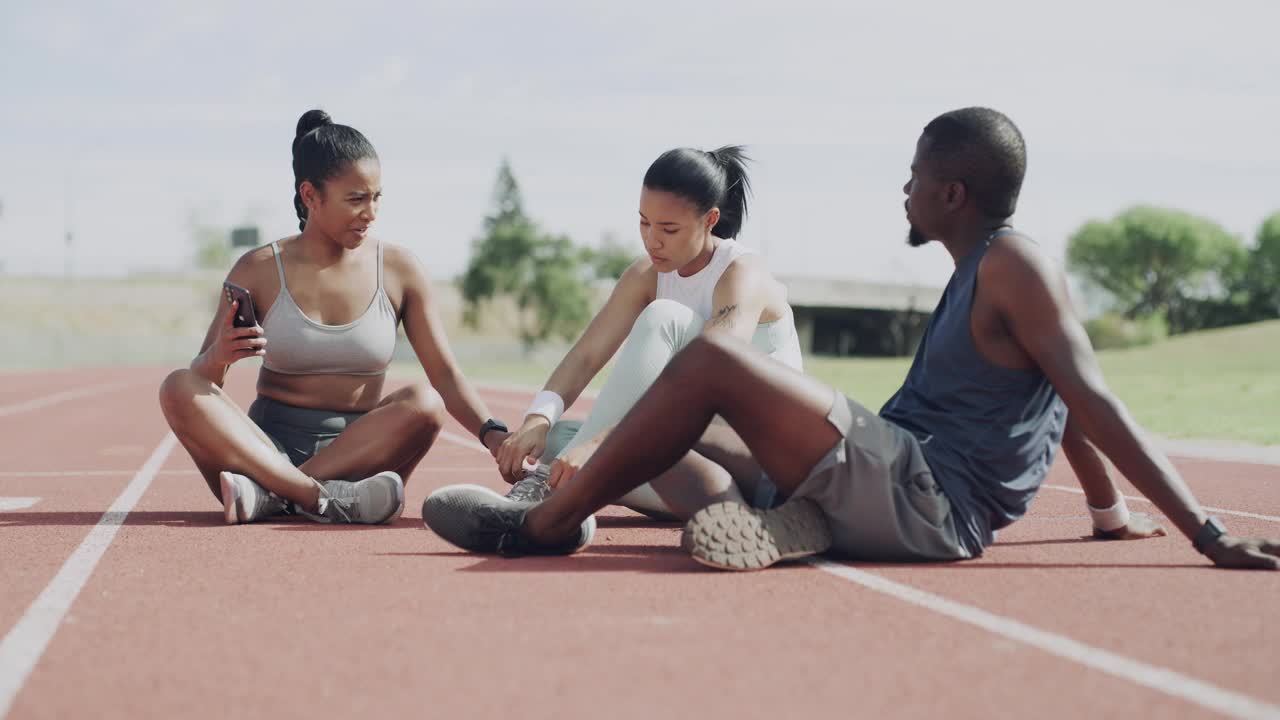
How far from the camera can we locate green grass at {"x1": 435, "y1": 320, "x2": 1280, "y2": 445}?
15461mm

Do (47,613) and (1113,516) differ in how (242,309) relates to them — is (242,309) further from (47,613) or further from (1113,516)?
(1113,516)

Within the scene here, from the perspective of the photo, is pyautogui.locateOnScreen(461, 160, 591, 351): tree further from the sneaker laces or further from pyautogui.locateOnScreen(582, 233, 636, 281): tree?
the sneaker laces

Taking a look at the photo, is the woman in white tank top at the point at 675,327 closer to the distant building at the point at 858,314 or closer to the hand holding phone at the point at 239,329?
the hand holding phone at the point at 239,329

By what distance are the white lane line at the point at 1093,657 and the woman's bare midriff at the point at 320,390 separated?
2.82m

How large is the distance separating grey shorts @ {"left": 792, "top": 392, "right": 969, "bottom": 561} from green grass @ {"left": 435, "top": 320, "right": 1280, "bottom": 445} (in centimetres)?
893

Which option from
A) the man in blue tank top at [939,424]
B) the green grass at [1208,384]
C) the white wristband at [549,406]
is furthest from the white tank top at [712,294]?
the green grass at [1208,384]

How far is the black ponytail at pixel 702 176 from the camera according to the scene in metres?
5.34

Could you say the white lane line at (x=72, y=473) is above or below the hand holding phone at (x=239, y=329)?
below

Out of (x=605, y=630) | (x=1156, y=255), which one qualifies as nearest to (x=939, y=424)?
(x=605, y=630)

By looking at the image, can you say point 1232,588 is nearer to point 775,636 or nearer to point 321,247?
point 775,636

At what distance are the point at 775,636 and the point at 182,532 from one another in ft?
10.6

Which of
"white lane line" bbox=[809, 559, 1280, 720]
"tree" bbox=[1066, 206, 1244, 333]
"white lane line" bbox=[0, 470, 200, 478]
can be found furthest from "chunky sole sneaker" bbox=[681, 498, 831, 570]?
"tree" bbox=[1066, 206, 1244, 333]

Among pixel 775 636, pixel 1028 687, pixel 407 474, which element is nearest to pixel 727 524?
pixel 775 636

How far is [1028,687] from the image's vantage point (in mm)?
3045
